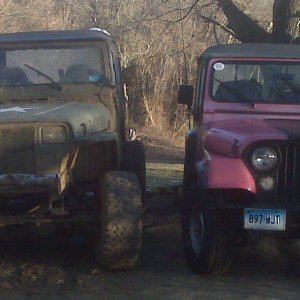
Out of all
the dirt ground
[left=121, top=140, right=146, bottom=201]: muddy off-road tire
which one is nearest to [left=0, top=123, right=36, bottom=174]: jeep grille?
the dirt ground

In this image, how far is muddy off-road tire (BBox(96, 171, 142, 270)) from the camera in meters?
7.20

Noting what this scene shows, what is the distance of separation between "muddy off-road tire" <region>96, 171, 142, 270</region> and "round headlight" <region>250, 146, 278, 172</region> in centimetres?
106

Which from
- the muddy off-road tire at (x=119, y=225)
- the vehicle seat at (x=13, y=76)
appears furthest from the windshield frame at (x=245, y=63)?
the vehicle seat at (x=13, y=76)

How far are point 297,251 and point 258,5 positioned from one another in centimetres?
1859

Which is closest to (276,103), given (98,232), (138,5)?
(98,232)

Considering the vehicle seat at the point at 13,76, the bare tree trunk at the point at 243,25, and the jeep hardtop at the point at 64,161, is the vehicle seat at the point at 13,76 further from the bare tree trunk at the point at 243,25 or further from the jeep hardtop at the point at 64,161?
the bare tree trunk at the point at 243,25

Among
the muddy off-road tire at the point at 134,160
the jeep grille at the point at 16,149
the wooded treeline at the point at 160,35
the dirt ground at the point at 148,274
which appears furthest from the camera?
the wooded treeline at the point at 160,35

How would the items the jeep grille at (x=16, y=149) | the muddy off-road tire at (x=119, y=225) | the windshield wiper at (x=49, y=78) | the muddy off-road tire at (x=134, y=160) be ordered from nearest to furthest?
1. the muddy off-road tire at (x=119, y=225)
2. the jeep grille at (x=16, y=149)
3. the windshield wiper at (x=49, y=78)
4. the muddy off-road tire at (x=134, y=160)

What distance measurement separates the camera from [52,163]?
7.46 meters

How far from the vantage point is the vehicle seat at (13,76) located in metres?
8.97

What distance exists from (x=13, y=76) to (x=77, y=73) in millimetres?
661

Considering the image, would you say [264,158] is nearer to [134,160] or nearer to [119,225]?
[119,225]

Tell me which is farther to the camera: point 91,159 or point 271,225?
point 91,159

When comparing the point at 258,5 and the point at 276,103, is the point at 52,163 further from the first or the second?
the point at 258,5
